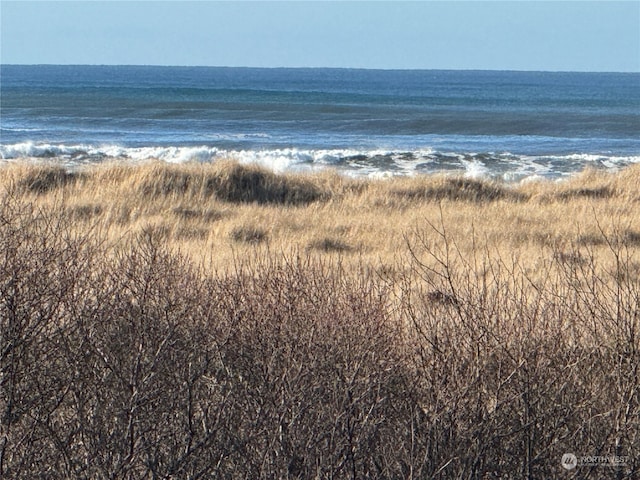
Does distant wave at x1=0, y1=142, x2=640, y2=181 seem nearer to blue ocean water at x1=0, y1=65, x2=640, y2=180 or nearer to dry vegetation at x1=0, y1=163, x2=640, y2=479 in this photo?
blue ocean water at x1=0, y1=65, x2=640, y2=180

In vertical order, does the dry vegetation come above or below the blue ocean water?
above

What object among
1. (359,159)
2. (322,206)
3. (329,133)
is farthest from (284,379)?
(329,133)

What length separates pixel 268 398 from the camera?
425 centimetres

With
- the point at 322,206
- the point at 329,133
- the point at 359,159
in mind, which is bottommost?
the point at 329,133

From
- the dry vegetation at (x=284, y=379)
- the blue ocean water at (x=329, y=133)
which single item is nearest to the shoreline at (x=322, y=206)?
the dry vegetation at (x=284, y=379)

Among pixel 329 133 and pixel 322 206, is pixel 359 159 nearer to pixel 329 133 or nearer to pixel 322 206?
pixel 322 206

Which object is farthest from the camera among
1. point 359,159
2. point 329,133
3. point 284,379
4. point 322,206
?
point 329,133

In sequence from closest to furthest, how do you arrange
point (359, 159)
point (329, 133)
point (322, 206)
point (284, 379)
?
point (284, 379) < point (322, 206) < point (359, 159) < point (329, 133)

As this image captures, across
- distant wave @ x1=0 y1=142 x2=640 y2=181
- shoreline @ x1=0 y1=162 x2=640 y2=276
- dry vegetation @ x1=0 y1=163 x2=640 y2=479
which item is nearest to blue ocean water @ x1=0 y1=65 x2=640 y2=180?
distant wave @ x1=0 y1=142 x2=640 y2=181

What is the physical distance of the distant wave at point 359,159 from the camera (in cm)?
2650

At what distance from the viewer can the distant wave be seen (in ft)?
86.9

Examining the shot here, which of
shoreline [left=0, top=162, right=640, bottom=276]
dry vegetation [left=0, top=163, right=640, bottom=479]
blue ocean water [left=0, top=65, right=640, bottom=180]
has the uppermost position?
dry vegetation [left=0, top=163, right=640, bottom=479]

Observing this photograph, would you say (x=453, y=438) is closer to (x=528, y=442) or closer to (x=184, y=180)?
(x=528, y=442)

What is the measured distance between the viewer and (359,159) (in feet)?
96.0
